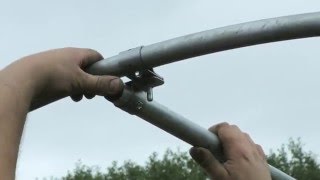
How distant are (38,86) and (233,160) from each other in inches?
30.8

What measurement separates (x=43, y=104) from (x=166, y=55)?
12.1 inches

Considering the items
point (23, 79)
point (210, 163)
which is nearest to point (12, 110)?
point (23, 79)

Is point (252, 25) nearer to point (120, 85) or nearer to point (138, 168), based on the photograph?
point (120, 85)

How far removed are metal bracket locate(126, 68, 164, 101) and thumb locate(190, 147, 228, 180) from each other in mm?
315

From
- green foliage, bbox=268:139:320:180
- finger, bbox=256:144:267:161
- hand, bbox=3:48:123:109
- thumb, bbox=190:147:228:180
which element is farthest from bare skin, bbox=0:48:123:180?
green foliage, bbox=268:139:320:180

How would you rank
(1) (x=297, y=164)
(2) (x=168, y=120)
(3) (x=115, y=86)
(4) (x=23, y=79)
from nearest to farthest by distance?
(4) (x=23, y=79) → (3) (x=115, y=86) → (2) (x=168, y=120) → (1) (x=297, y=164)

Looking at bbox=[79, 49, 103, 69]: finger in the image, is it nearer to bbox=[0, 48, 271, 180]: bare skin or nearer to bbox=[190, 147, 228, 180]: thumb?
bbox=[0, 48, 271, 180]: bare skin

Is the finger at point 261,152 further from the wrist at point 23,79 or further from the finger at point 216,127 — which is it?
the wrist at point 23,79

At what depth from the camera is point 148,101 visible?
2150 millimetres

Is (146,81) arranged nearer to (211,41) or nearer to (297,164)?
(211,41)

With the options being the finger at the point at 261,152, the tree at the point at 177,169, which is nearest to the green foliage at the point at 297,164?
the tree at the point at 177,169

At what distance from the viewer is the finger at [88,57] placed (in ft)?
6.65

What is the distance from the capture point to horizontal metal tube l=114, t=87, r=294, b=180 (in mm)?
2123

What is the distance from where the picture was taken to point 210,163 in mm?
2432
